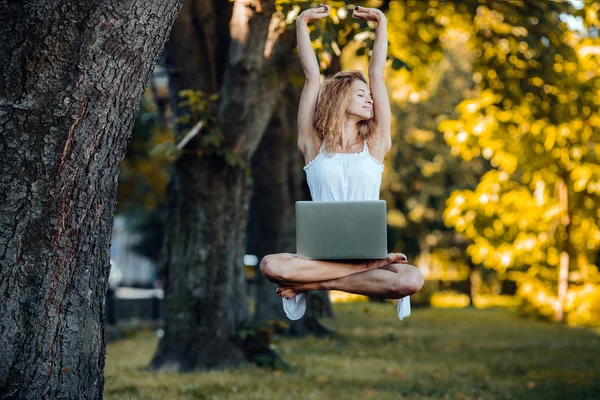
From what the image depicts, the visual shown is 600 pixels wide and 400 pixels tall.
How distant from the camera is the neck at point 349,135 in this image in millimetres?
5438

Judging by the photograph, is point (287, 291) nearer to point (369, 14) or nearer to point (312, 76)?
point (312, 76)

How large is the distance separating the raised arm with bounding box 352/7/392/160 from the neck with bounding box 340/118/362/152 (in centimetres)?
14

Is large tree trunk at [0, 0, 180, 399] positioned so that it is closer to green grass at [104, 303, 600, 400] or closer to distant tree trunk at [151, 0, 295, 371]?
green grass at [104, 303, 600, 400]

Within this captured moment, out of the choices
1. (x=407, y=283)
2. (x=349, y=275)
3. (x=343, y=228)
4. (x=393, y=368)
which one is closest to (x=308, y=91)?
(x=343, y=228)

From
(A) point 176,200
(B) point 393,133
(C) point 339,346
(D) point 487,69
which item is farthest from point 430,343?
(B) point 393,133

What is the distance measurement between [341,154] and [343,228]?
2.48 ft

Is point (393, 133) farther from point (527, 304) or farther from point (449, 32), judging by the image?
point (449, 32)

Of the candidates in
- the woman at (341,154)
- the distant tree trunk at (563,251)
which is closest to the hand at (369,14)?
the woman at (341,154)

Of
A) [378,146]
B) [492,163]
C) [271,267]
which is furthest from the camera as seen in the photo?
[492,163]

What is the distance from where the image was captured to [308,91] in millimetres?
5504

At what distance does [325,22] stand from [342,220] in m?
3.97

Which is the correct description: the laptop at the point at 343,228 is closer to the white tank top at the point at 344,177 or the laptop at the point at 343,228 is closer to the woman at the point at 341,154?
the woman at the point at 341,154

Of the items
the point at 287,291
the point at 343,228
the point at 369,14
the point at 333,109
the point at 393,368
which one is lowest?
the point at 393,368

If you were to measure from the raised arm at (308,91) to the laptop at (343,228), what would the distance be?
29.9 inches
